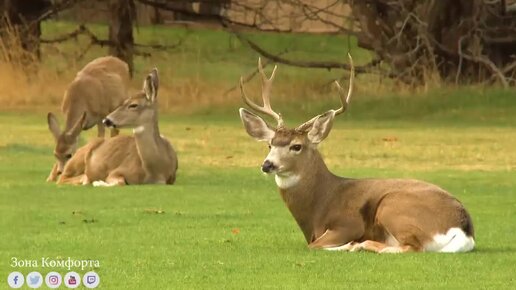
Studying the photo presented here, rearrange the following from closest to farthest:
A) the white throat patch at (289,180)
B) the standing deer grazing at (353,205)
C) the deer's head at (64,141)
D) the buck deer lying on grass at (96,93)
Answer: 1. the standing deer grazing at (353,205)
2. the white throat patch at (289,180)
3. the deer's head at (64,141)
4. the buck deer lying on grass at (96,93)

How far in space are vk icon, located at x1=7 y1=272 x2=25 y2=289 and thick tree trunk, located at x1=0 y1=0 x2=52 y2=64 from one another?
22.8m

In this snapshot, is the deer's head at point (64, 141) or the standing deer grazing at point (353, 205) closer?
the standing deer grazing at point (353, 205)

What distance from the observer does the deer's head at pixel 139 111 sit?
17938 millimetres

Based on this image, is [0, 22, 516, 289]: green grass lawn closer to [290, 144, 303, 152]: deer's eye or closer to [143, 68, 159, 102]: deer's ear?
[290, 144, 303, 152]: deer's eye

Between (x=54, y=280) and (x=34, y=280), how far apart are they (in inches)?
5.1

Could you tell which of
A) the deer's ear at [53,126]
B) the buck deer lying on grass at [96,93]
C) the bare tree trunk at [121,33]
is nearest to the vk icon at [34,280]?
the deer's ear at [53,126]

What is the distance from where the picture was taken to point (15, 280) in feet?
31.9

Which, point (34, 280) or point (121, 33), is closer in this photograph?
point (34, 280)

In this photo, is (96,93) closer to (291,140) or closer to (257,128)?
(257,128)

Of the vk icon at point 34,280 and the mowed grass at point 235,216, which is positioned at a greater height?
the vk icon at point 34,280

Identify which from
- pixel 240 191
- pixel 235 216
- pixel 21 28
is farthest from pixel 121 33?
pixel 235 216

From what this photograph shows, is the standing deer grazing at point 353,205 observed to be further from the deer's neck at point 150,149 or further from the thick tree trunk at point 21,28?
the thick tree trunk at point 21,28

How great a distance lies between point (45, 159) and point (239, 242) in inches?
386

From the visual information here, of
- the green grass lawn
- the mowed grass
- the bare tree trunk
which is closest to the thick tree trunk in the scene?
the green grass lawn
